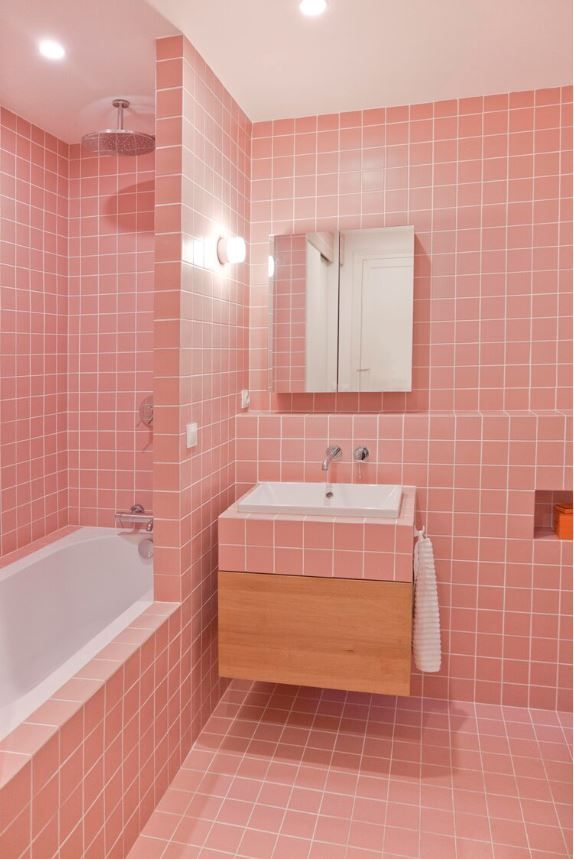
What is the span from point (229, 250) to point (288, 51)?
747 millimetres

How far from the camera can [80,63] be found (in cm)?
255

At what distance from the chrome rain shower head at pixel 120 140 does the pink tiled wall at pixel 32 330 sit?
519mm

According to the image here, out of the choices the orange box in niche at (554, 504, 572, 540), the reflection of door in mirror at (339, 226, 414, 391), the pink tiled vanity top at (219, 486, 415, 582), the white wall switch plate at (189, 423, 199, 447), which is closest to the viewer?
the pink tiled vanity top at (219, 486, 415, 582)

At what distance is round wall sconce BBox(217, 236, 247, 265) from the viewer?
2699mm

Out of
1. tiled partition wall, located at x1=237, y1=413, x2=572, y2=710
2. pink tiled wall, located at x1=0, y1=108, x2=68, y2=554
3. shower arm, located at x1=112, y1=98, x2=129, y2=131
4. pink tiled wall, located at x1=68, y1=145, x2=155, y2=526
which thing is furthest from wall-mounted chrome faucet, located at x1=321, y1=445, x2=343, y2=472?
shower arm, located at x1=112, y1=98, x2=129, y2=131

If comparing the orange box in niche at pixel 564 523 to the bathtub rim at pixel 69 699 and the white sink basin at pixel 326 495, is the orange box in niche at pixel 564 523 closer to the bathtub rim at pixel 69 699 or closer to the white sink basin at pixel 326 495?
the white sink basin at pixel 326 495

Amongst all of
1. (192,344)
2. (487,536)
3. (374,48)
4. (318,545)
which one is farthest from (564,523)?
(374,48)

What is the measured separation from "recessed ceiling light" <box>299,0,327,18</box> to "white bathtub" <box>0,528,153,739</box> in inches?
81.0

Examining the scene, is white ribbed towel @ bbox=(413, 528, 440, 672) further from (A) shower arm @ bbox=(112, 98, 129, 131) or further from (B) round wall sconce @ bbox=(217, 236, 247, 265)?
(A) shower arm @ bbox=(112, 98, 129, 131)

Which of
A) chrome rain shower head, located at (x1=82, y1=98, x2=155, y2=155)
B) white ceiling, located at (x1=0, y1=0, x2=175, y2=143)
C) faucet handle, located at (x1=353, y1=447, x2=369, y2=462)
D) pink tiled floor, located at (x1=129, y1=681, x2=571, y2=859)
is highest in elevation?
white ceiling, located at (x1=0, y1=0, x2=175, y2=143)

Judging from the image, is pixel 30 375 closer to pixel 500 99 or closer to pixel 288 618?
pixel 288 618

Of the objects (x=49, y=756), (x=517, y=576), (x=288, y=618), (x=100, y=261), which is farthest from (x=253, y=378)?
(x=49, y=756)

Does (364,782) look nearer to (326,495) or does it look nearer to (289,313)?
(326,495)

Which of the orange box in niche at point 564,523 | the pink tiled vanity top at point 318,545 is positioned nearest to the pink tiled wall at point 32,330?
the pink tiled vanity top at point 318,545
